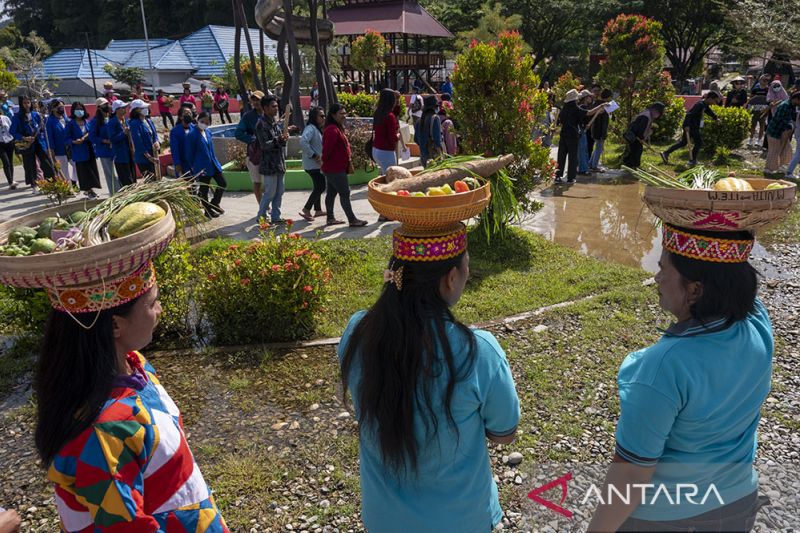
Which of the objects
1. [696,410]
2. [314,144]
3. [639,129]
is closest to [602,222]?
[639,129]

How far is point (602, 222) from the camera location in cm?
891

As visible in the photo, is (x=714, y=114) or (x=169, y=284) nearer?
(x=169, y=284)

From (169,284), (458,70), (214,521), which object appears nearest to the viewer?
(214,521)

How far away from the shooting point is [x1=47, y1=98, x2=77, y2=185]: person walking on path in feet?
35.9

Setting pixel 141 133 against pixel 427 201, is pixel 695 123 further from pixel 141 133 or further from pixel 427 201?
pixel 427 201

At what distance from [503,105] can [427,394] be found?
20.4ft

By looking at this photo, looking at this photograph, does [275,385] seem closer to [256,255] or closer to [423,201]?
[256,255]

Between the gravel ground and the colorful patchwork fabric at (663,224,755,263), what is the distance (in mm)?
1954

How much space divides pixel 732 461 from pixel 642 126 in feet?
34.1

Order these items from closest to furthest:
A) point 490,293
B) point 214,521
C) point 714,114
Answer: point 214,521, point 490,293, point 714,114

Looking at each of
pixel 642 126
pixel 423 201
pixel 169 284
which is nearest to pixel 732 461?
pixel 423 201

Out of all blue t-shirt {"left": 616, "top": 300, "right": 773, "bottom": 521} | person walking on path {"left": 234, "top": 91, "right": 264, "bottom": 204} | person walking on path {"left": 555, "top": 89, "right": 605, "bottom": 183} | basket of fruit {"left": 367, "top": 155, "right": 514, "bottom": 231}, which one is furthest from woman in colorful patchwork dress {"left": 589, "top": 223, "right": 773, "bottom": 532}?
person walking on path {"left": 555, "top": 89, "right": 605, "bottom": 183}

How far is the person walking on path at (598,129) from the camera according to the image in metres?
11.9

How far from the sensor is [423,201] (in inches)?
69.4
